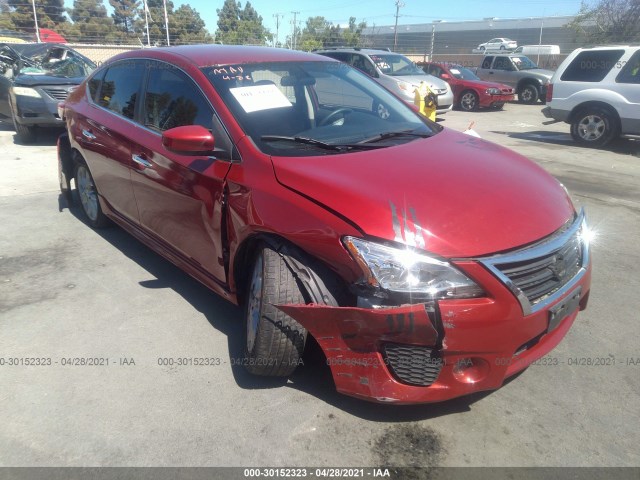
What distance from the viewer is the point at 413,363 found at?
2.31 metres

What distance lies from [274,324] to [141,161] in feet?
6.01

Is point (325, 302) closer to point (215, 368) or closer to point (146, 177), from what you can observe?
point (215, 368)

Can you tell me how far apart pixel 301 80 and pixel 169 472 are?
2.66 meters

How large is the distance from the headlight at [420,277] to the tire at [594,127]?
30.7ft

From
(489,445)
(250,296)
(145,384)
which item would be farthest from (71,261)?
(489,445)

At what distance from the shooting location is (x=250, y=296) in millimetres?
2941

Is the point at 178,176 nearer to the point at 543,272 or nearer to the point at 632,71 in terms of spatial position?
the point at 543,272

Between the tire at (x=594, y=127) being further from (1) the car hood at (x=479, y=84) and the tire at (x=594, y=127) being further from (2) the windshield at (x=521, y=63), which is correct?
(2) the windshield at (x=521, y=63)

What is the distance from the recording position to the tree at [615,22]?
28656mm

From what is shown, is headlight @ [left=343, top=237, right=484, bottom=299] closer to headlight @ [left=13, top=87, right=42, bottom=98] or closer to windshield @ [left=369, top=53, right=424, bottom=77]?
headlight @ [left=13, top=87, right=42, bottom=98]

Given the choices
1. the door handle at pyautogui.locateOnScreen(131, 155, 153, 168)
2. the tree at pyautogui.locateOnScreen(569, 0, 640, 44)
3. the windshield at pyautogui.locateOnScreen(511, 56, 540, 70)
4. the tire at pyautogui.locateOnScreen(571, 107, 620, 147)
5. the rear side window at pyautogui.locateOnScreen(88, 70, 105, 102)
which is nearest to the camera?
the door handle at pyautogui.locateOnScreen(131, 155, 153, 168)

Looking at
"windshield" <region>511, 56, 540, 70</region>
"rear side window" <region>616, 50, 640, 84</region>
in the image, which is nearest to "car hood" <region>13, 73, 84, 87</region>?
"rear side window" <region>616, 50, 640, 84</region>

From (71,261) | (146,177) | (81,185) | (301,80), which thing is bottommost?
(71,261)

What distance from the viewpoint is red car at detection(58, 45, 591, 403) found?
225 centimetres
